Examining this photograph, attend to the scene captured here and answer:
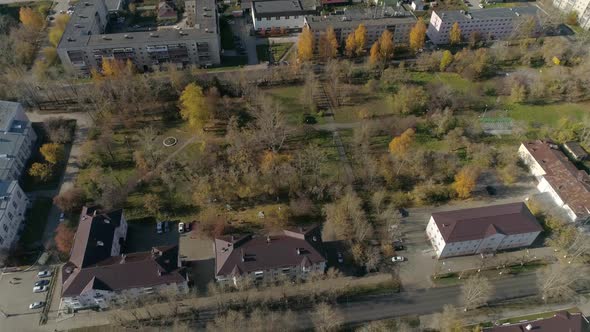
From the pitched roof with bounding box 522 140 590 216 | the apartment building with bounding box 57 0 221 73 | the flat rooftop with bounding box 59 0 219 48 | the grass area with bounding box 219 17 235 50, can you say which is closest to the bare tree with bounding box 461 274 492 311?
the pitched roof with bounding box 522 140 590 216

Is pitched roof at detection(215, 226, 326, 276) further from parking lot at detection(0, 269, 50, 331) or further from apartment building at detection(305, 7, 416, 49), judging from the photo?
apartment building at detection(305, 7, 416, 49)

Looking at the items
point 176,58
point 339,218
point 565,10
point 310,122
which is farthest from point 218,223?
point 565,10

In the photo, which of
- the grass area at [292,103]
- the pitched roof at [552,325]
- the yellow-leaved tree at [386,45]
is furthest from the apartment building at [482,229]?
the yellow-leaved tree at [386,45]

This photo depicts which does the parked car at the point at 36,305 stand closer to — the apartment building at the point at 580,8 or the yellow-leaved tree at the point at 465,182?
the yellow-leaved tree at the point at 465,182

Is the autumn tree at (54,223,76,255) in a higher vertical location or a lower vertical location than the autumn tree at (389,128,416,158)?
lower

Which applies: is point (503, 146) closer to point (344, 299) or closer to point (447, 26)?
point (447, 26)

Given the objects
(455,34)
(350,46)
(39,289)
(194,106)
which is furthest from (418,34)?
(39,289)
